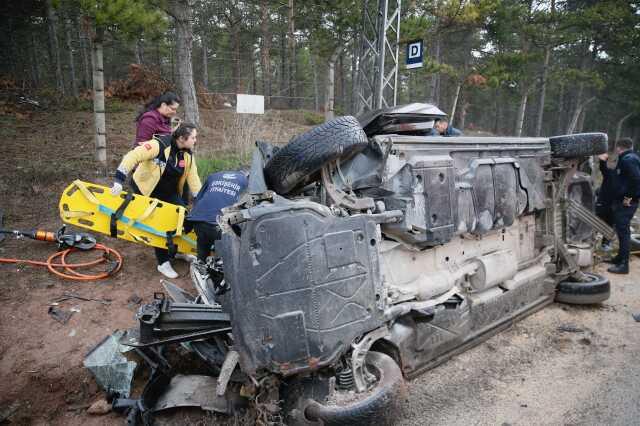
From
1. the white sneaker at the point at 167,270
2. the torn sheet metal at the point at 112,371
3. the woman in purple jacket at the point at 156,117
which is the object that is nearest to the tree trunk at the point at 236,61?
the woman in purple jacket at the point at 156,117

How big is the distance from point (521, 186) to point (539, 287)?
1.09 metres

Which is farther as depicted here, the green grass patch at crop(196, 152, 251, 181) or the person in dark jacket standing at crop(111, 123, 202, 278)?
the green grass patch at crop(196, 152, 251, 181)

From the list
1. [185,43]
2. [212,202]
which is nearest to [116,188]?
[212,202]

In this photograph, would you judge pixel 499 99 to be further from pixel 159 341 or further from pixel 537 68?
pixel 159 341

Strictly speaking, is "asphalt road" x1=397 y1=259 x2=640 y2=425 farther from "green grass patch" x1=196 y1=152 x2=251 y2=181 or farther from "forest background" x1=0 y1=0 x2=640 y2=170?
"forest background" x1=0 y1=0 x2=640 y2=170

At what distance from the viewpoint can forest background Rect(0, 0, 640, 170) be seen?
345 inches

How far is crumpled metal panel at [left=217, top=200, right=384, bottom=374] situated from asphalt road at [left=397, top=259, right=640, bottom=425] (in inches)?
24.5

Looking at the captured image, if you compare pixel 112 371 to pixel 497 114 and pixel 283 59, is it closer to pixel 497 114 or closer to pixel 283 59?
pixel 283 59

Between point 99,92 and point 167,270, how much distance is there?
3.69 meters

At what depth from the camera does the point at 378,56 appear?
27.8 feet

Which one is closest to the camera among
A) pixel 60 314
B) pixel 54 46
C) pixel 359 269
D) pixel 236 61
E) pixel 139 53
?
pixel 359 269

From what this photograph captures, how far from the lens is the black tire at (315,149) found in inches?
97.0

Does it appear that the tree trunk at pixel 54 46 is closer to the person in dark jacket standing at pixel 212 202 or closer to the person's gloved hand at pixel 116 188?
the person's gloved hand at pixel 116 188

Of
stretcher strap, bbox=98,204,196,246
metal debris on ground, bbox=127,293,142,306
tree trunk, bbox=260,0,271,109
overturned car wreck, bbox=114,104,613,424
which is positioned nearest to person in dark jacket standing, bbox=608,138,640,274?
overturned car wreck, bbox=114,104,613,424
